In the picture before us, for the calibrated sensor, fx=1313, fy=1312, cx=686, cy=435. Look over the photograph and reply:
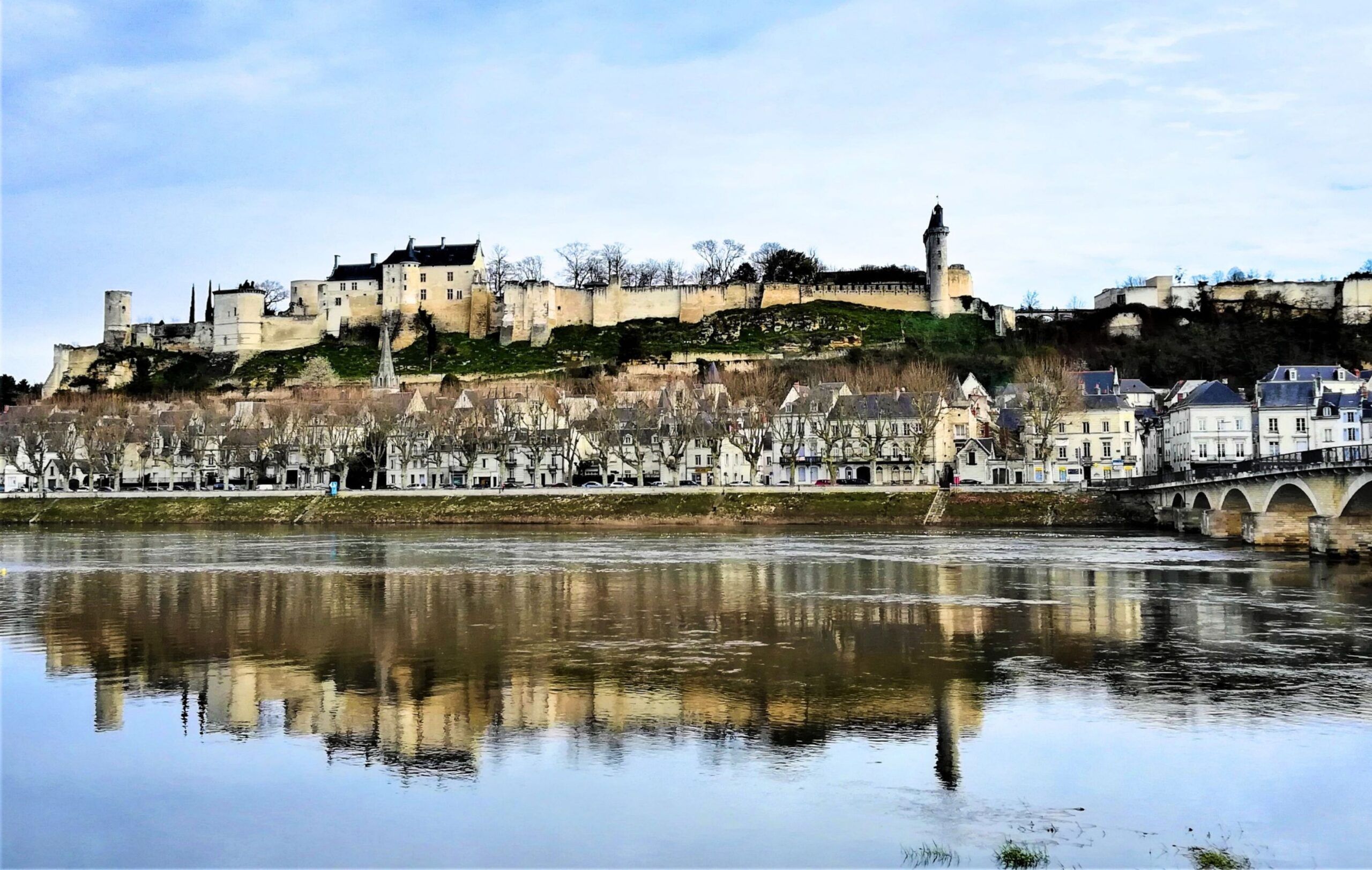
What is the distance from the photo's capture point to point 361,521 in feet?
208

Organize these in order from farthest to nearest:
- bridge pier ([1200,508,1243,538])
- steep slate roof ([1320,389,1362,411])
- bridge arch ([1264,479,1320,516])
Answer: steep slate roof ([1320,389,1362,411]) < bridge pier ([1200,508,1243,538]) < bridge arch ([1264,479,1320,516])

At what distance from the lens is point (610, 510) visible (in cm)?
6162

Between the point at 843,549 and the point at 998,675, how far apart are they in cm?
2427

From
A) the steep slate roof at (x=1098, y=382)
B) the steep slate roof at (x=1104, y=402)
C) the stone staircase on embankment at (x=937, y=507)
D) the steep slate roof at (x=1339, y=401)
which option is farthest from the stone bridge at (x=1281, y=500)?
the steep slate roof at (x=1098, y=382)

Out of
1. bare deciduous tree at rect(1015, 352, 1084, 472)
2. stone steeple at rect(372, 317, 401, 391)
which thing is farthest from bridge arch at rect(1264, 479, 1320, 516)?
stone steeple at rect(372, 317, 401, 391)

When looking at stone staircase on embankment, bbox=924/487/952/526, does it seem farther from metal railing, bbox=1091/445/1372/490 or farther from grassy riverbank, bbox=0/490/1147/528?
metal railing, bbox=1091/445/1372/490

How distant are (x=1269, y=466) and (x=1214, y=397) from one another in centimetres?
2911

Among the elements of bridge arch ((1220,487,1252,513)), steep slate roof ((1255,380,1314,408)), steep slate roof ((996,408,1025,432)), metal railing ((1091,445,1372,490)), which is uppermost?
steep slate roof ((1255,380,1314,408))

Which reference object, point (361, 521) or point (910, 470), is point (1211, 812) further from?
point (910, 470)

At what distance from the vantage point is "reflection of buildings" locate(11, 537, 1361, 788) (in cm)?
1630

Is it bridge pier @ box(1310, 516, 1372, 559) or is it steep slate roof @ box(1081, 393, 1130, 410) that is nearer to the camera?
bridge pier @ box(1310, 516, 1372, 559)

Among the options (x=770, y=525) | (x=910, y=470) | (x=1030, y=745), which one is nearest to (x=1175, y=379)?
(x=910, y=470)

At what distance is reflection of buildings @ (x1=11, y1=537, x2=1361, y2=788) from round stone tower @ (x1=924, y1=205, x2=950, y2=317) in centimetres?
8885

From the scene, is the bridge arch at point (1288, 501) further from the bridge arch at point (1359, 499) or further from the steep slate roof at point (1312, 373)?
the steep slate roof at point (1312, 373)
